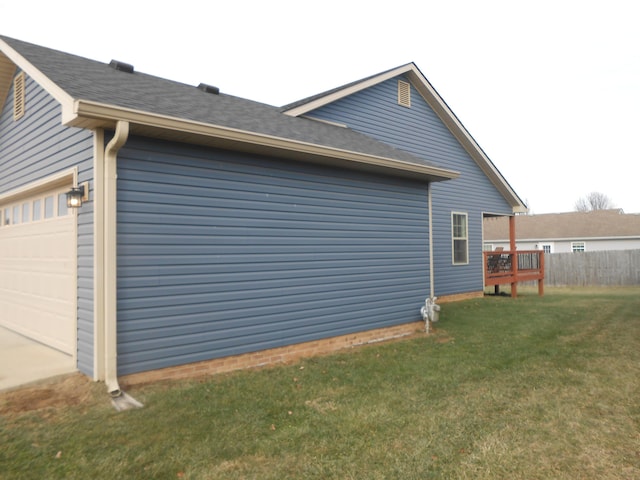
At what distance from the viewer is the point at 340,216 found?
6980 mm

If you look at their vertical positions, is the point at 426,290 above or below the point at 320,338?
above

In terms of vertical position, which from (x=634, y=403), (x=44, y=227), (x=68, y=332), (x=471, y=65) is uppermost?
(x=471, y=65)

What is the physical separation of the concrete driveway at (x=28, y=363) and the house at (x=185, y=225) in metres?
0.15

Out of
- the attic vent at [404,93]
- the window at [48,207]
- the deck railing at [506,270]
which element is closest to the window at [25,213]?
the window at [48,207]

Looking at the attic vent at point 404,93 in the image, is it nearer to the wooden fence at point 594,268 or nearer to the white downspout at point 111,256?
the white downspout at point 111,256

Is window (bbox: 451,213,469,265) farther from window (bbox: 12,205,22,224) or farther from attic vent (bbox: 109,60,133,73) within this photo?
window (bbox: 12,205,22,224)

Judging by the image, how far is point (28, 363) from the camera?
5.07m

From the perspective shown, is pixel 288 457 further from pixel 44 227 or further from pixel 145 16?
pixel 145 16

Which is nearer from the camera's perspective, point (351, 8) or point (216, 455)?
point (216, 455)

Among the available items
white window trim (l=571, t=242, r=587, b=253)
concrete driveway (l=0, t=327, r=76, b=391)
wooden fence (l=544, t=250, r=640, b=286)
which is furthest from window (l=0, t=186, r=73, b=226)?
white window trim (l=571, t=242, r=587, b=253)

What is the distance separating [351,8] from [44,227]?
10.8 m

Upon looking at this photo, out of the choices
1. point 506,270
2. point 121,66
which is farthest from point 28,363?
point 506,270

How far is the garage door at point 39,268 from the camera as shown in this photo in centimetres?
542

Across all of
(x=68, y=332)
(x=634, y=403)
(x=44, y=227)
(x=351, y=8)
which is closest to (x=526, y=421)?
(x=634, y=403)
